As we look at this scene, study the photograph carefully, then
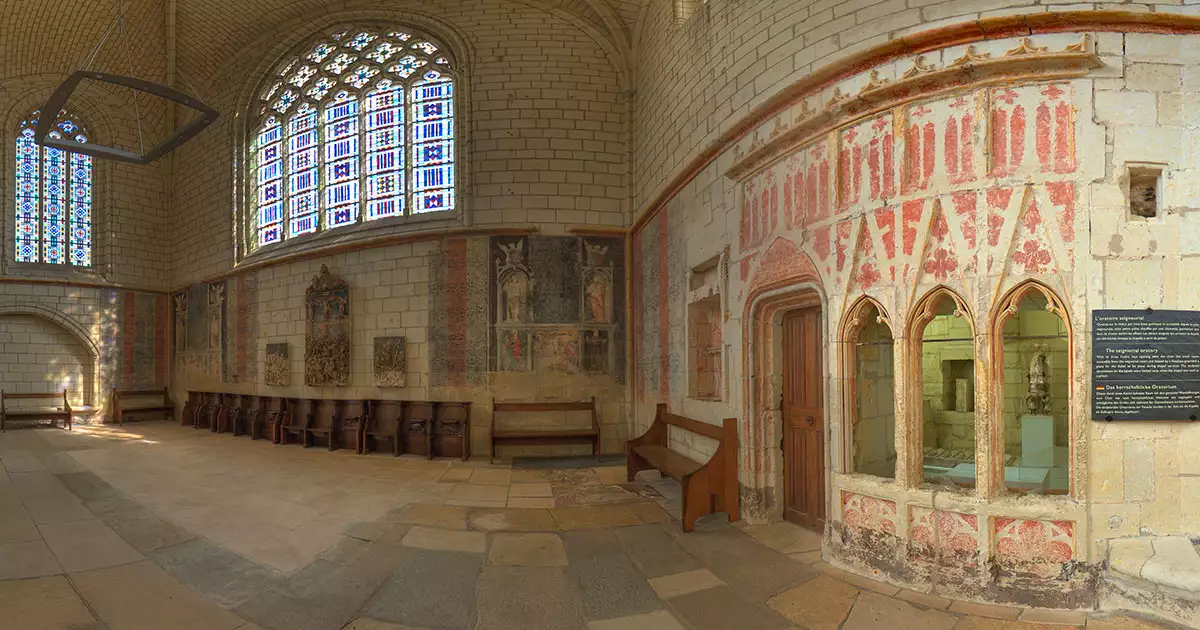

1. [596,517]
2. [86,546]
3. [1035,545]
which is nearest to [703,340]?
[596,517]

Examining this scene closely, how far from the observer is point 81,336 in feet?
40.3

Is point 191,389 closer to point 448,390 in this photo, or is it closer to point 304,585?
point 448,390

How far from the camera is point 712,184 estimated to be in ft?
18.6

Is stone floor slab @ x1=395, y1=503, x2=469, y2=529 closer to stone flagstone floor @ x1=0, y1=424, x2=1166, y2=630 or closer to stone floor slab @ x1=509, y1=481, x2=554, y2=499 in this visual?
stone flagstone floor @ x1=0, y1=424, x2=1166, y2=630

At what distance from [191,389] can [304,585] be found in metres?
11.2

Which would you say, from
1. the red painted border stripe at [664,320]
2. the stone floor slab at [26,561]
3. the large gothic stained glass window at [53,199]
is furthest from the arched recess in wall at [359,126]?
the stone floor slab at [26,561]

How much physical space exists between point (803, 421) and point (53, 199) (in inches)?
632

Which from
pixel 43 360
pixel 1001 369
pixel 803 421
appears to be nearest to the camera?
pixel 1001 369

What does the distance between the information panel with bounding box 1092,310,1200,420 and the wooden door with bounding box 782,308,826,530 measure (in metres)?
1.71

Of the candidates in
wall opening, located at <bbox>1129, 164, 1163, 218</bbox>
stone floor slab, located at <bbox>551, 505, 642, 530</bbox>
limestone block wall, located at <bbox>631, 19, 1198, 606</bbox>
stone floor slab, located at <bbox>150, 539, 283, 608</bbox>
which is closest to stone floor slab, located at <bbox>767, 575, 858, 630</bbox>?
limestone block wall, located at <bbox>631, 19, 1198, 606</bbox>

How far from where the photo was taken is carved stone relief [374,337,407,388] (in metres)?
8.73

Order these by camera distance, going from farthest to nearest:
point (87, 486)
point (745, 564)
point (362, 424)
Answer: point (362, 424) < point (87, 486) < point (745, 564)

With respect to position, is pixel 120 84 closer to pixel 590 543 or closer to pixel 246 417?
pixel 246 417

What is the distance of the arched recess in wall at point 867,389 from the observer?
4012 millimetres
